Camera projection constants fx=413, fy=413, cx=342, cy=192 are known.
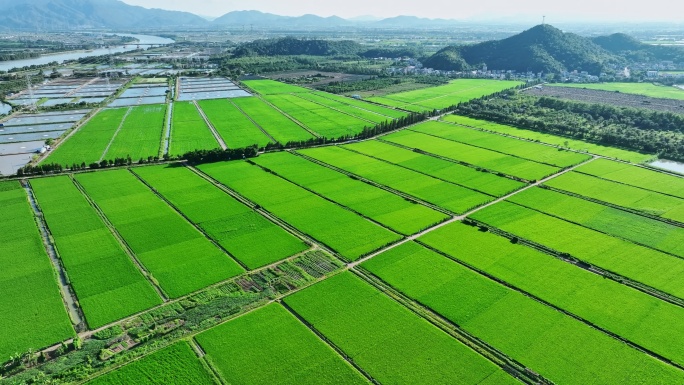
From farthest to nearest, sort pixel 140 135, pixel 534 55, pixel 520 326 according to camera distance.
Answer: pixel 534 55 → pixel 140 135 → pixel 520 326

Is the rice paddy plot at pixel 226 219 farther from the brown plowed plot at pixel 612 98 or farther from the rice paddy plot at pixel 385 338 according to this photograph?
the brown plowed plot at pixel 612 98

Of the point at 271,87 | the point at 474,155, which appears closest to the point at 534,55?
the point at 271,87

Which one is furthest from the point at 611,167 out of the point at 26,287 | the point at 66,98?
the point at 66,98

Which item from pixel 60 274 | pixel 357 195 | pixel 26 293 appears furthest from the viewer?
pixel 357 195

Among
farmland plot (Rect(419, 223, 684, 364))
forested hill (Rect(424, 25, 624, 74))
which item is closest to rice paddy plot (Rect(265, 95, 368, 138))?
farmland plot (Rect(419, 223, 684, 364))

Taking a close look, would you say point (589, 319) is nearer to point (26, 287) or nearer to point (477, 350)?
point (477, 350)

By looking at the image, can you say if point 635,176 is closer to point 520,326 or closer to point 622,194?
point 622,194
